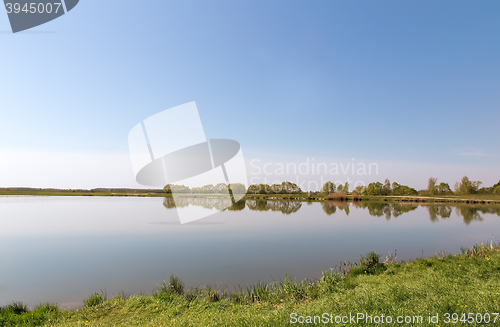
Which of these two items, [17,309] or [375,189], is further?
[375,189]

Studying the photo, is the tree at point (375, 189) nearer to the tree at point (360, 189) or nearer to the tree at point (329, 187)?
the tree at point (360, 189)

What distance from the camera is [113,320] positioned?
206 inches

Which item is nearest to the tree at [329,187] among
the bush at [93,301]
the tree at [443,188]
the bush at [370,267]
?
the tree at [443,188]

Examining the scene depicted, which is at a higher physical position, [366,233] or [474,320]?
[474,320]

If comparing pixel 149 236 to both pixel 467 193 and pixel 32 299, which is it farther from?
pixel 467 193

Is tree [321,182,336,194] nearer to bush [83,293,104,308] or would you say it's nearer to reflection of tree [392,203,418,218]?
reflection of tree [392,203,418,218]

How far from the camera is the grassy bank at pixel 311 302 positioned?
3.84m

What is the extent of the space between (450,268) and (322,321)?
6.05 m

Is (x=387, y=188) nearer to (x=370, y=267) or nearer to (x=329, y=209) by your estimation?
(x=329, y=209)

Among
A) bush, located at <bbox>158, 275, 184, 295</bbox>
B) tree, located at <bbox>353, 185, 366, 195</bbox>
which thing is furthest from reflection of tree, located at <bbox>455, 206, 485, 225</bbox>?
tree, located at <bbox>353, 185, 366, 195</bbox>

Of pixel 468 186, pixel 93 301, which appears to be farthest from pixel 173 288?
pixel 468 186

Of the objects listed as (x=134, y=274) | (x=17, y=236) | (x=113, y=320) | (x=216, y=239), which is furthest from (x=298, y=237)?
(x=17, y=236)

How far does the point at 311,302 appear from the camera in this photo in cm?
539

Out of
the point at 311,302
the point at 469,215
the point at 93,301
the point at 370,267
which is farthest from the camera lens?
the point at 469,215
